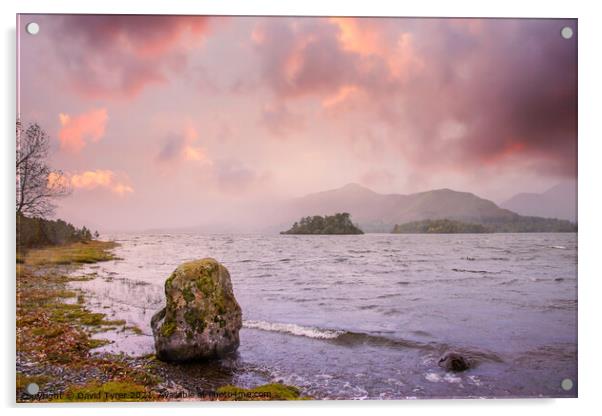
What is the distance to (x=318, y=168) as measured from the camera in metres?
6.63

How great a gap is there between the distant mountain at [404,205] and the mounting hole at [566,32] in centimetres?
297

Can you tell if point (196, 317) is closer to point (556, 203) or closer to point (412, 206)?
point (412, 206)

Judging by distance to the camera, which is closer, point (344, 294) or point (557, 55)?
point (557, 55)

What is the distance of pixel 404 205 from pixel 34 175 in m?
6.05

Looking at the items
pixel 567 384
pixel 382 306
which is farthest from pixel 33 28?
pixel 567 384

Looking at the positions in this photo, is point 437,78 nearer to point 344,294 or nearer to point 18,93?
point 344,294

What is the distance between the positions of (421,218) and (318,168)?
76.9 inches

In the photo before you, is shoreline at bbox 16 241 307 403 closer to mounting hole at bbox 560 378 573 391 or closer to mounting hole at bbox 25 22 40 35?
mounting hole at bbox 25 22 40 35

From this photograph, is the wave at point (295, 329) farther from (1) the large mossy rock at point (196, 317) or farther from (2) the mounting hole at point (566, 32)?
(2) the mounting hole at point (566, 32)

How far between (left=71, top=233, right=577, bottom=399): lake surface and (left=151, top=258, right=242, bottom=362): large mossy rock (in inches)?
16.4

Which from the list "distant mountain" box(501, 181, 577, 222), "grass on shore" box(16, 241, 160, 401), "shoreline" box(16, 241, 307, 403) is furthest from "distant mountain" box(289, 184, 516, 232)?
"grass on shore" box(16, 241, 160, 401)

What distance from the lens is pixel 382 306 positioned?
6.73m
